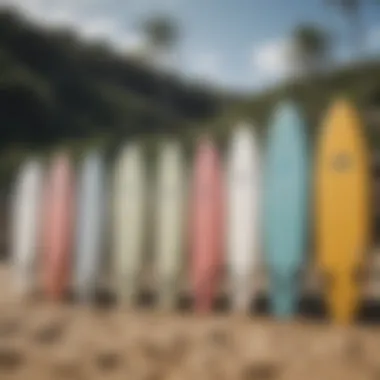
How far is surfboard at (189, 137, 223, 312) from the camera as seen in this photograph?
4.23 feet

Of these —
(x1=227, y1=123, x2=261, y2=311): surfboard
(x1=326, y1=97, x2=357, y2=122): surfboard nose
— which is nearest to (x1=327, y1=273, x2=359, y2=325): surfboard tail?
(x1=227, y1=123, x2=261, y2=311): surfboard

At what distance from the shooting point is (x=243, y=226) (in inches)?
50.3

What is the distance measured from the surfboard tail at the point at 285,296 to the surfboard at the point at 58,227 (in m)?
0.37

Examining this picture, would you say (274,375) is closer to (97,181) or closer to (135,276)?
(135,276)

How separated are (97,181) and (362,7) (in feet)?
1.78

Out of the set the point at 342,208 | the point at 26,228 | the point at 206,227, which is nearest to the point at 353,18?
the point at 342,208

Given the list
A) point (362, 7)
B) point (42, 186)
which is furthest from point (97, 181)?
point (362, 7)

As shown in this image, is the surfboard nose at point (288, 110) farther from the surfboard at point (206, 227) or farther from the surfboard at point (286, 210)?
the surfboard at point (206, 227)

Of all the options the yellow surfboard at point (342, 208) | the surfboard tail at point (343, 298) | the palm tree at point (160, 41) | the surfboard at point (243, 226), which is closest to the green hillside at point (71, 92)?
the palm tree at point (160, 41)

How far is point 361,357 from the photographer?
1118 millimetres

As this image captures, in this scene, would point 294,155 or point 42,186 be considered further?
point 42,186

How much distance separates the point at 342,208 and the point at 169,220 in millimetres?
294

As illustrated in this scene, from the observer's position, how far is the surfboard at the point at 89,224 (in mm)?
1363

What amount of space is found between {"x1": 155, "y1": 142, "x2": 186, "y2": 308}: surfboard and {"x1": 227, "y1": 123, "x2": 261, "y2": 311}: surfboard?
0.09 m
